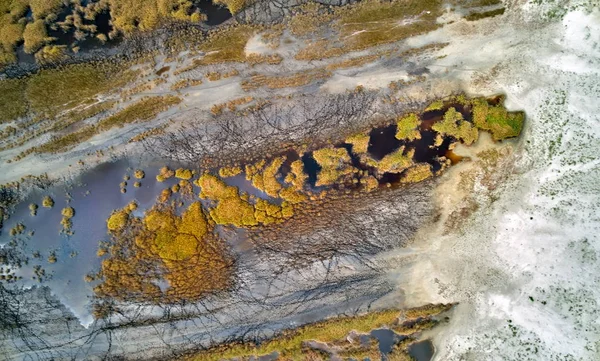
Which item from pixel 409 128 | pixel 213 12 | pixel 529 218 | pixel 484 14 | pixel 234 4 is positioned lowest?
pixel 529 218

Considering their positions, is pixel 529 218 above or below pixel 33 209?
below

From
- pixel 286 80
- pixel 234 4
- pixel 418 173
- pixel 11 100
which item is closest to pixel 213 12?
pixel 234 4

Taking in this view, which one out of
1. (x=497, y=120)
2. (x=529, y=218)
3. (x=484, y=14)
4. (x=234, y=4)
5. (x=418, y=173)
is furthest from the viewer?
(x=234, y=4)

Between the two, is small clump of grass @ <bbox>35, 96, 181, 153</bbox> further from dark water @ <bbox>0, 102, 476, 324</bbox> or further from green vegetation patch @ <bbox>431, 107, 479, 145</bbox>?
green vegetation patch @ <bbox>431, 107, 479, 145</bbox>

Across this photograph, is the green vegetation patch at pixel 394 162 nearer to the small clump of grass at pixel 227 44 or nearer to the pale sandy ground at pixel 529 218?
the pale sandy ground at pixel 529 218

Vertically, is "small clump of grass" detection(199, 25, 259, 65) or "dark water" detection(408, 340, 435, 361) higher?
"small clump of grass" detection(199, 25, 259, 65)

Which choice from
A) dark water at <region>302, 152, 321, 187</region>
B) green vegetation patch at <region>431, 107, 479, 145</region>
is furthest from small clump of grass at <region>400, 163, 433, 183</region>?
dark water at <region>302, 152, 321, 187</region>

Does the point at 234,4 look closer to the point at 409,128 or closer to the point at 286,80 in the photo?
the point at 286,80

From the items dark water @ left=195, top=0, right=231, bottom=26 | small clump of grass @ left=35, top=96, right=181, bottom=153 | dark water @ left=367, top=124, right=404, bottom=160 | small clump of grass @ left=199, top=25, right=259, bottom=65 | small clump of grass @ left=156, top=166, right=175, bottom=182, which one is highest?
dark water @ left=195, top=0, right=231, bottom=26

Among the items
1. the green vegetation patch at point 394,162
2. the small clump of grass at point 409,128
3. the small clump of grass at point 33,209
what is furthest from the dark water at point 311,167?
the small clump of grass at point 33,209
